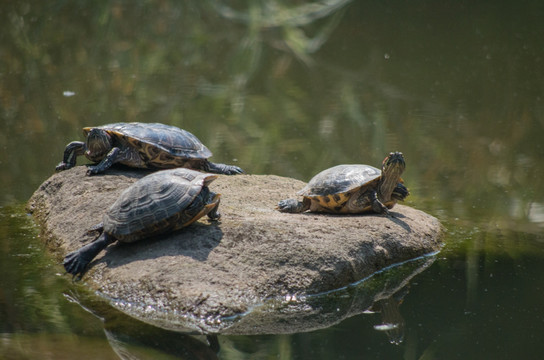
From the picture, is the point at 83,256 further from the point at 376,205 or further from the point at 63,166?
the point at 376,205

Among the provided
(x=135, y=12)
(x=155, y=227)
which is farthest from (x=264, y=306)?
(x=135, y=12)

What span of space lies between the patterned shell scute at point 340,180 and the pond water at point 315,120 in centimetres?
84

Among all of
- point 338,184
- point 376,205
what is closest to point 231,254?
point 338,184

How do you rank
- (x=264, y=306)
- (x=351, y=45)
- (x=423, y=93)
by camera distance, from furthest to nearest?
(x=351, y=45), (x=423, y=93), (x=264, y=306)

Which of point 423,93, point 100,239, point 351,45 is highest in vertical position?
point 351,45

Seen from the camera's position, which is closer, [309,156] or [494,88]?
[309,156]

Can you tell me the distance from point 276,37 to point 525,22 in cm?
571

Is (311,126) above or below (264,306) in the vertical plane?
above

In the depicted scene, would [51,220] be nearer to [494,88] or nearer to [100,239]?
[100,239]

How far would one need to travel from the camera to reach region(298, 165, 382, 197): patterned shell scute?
555 centimetres

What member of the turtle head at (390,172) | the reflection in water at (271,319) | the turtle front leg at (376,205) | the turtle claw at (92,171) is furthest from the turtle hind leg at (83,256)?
the turtle head at (390,172)

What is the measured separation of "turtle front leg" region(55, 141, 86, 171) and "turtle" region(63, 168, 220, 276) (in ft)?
6.35

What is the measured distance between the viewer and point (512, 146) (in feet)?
28.7

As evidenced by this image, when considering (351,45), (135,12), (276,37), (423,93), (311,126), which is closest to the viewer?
(311,126)
